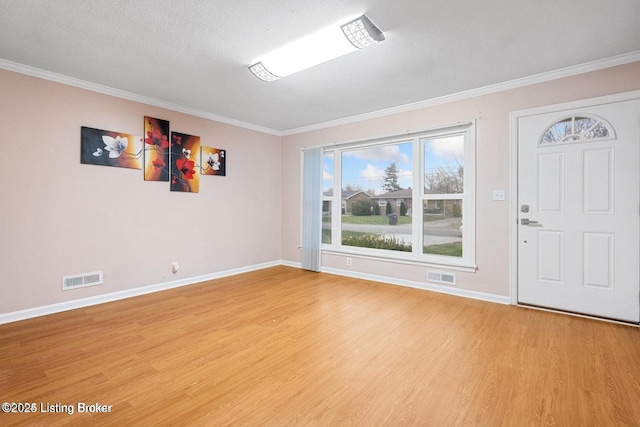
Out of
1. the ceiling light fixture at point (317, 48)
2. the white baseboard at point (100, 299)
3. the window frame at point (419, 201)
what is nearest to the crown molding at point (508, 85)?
the window frame at point (419, 201)

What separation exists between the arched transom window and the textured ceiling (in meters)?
0.59

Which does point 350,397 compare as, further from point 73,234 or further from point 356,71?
point 73,234

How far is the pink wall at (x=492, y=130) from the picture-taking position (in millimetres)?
3040

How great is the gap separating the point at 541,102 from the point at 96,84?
5.30 metres

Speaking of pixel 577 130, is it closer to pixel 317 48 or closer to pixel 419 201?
pixel 419 201

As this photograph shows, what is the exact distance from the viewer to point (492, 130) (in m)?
3.60

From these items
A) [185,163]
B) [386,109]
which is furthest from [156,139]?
[386,109]

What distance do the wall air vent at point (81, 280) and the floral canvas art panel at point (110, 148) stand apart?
53.4 inches

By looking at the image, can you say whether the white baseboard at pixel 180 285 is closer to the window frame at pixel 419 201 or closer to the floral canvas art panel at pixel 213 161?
the window frame at pixel 419 201

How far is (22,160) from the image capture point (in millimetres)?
3047

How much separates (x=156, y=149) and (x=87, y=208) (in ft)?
3.76

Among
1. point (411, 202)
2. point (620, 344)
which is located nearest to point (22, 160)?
point (411, 202)

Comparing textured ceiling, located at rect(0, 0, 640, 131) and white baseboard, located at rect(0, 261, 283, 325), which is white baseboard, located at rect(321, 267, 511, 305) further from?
textured ceiling, located at rect(0, 0, 640, 131)

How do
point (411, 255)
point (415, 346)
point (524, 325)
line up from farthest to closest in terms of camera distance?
1. point (411, 255)
2. point (524, 325)
3. point (415, 346)
